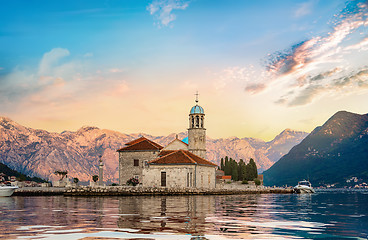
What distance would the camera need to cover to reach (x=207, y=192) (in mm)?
72812

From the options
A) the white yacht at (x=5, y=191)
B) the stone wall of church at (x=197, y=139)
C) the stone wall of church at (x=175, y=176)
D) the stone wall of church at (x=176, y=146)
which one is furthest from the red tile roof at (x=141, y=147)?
the white yacht at (x=5, y=191)

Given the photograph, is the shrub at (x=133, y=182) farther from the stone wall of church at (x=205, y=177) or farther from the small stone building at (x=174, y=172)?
the stone wall of church at (x=205, y=177)

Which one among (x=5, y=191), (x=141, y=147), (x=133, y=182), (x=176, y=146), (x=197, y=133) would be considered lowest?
(x=5, y=191)

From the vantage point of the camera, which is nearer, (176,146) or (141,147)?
(141,147)

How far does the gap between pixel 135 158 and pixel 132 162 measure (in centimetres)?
103

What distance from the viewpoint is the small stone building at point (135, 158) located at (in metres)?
83.2

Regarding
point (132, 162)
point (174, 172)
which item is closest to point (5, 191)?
point (132, 162)

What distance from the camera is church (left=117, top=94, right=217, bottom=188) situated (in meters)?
71.8

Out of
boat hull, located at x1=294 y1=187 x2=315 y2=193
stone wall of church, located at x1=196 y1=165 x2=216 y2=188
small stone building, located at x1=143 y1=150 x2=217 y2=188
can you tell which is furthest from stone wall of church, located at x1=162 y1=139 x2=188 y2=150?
boat hull, located at x1=294 y1=187 x2=315 y2=193

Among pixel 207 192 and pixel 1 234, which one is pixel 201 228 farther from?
pixel 207 192

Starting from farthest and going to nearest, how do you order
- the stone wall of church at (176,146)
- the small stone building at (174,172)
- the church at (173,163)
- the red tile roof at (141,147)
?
the stone wall of church at (176,146) → the red tile roof at (141,147) → the church at (173,163) → the small stone building at (174,172)

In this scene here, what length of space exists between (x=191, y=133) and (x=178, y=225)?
228 ft

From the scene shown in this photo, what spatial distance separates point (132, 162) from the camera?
275 feet

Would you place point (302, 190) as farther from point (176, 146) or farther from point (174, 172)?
point (174, 172)
